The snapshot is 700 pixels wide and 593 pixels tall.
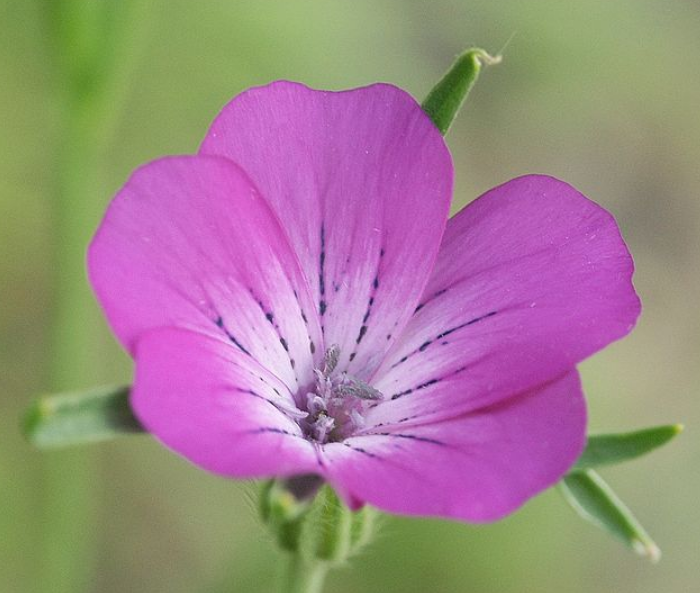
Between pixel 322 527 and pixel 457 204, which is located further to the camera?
pixel 457 204

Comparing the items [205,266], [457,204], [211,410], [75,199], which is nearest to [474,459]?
[211,410]

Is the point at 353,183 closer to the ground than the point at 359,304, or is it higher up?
higher up

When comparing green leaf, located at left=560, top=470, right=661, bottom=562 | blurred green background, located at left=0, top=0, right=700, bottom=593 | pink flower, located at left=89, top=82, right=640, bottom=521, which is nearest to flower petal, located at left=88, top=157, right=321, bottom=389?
pink flower, located at left=89, top=82, right=640, bottom=521

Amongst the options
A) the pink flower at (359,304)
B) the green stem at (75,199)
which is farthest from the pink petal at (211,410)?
the green stem at (75,199)

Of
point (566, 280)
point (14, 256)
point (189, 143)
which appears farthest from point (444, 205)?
point (14, 256)

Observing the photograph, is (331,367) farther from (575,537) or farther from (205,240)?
(575,537)

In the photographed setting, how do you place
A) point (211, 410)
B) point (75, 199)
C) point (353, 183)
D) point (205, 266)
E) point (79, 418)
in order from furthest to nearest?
point (75, 199) → point (353, 183) → point (205, 266) → point (211, 410) → point (79, 418)

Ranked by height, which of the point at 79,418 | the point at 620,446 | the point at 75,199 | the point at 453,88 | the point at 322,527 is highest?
the point at 453,88

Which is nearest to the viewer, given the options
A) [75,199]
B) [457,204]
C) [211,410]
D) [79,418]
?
[79,418]

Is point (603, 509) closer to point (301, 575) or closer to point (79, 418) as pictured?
point (301, 575)
